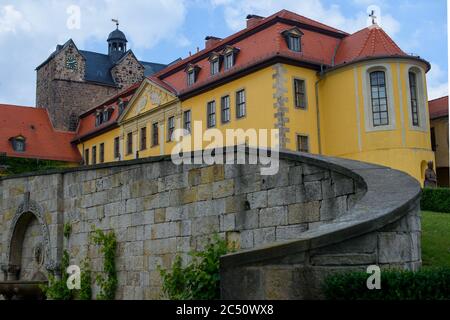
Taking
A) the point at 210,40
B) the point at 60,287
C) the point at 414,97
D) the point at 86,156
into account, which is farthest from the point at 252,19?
the point at 60,287

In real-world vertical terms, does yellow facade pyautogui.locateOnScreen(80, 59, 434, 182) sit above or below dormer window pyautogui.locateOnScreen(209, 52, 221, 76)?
below

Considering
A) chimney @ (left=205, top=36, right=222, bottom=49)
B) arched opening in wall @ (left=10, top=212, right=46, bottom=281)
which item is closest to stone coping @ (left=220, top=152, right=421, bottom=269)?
arched opening in wall @ (left=10, top=212, right=46, bottom=281)

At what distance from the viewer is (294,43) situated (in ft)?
104

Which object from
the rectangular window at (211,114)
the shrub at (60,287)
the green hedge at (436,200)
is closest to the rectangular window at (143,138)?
the rectangular window at (211,114)

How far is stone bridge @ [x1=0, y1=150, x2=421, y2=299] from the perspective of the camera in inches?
210

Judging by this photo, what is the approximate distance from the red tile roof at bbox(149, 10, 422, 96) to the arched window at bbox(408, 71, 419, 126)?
4.46ft

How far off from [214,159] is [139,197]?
2325mm

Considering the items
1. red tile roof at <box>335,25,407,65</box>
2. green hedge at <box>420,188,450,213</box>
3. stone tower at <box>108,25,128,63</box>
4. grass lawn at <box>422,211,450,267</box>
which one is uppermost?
stone tower at <box>108,25,128,63</box>

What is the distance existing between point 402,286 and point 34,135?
4921 cm

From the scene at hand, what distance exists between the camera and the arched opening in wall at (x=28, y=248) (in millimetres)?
15037

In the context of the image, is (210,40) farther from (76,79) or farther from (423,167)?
(76,79)

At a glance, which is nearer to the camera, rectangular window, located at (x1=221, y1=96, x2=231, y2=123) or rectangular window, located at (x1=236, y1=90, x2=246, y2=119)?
rectangular window, located at (x1=236, y1=90, x2=246, y2=119)

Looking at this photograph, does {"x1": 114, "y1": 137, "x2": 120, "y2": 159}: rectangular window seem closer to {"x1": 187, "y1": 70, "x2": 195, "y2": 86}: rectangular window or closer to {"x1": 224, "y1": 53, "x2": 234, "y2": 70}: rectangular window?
{"x1": 187, "y1": 70, "x2": 195, "y2": 86}: rectangular window

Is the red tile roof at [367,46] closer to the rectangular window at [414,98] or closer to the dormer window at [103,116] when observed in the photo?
the rectangular window at [414,98]
